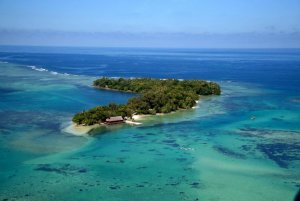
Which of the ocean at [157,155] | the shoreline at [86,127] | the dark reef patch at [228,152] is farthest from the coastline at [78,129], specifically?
the dark reef patch at [228,152]

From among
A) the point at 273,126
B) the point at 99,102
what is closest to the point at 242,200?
the point at 273,126

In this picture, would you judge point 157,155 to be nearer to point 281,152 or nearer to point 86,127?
point 281,152

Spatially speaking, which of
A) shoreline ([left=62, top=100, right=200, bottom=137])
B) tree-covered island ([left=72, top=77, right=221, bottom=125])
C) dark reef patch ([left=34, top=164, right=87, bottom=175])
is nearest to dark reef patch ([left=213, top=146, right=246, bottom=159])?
shoreline ([left=62, top=100, right=200, bottom=137])

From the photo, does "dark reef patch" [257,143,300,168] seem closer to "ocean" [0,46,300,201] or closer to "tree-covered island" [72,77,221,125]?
"ocean" [0,46,300,201]

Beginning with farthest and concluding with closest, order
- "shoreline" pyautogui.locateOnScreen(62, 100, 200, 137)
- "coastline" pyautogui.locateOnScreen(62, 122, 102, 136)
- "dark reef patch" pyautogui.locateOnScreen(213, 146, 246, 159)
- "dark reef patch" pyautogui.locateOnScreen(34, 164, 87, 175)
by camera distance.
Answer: "shoreline" pyautogui.locateOnScreen(62, 100, 200, 137), "coastline" pyautogui.locateOnScreen(62, 122, 102, 136), "dark reef patch" pyautogui.locateOnScreen(213, 146, 246, 159), "dark reef patch" pyautogui.locateOnScreen(34, 164, 87, 175)

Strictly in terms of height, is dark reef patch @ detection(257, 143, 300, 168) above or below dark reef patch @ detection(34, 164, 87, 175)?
above

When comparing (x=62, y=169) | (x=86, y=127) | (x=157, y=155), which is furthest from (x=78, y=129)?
(x=62, y=169)

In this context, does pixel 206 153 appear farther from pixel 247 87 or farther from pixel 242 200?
pixel 247 87

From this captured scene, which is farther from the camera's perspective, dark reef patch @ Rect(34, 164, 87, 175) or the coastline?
the coastline
